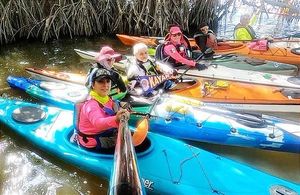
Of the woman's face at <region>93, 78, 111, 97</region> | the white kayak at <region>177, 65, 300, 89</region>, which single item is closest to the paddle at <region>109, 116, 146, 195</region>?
the woman's face at <region>93, 78, 111, 97</region>

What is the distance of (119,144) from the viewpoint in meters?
3.45

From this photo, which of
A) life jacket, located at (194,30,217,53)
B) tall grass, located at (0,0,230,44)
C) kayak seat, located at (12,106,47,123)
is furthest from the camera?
tall grass, located at (0,0,230,44)

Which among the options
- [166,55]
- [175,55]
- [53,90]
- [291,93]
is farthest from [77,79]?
[291,93]

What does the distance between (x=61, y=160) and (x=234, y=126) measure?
99.2 inches

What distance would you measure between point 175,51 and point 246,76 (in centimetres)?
146

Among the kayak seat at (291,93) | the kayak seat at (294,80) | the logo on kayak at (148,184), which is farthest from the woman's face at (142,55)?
the kayak seat at (294,80)

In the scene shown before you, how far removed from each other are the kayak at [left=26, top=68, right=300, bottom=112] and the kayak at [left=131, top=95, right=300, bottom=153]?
0.49 m

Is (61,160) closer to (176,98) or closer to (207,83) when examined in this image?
(176,98)

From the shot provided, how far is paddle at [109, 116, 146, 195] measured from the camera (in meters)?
2.80

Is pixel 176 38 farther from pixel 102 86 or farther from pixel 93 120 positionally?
pixel 93 120

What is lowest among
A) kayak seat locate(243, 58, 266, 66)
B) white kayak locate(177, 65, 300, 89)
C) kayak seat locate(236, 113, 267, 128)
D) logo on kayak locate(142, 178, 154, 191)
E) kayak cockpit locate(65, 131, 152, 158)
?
logo on kayak locate(142, 178, 154, 191)

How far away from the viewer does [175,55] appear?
7.10 m

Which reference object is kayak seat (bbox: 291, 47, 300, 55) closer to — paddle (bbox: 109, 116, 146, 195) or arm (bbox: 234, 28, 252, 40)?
arm (bbox: 234, 28, 252, 40)

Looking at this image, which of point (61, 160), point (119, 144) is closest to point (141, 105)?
point (61, 160)
